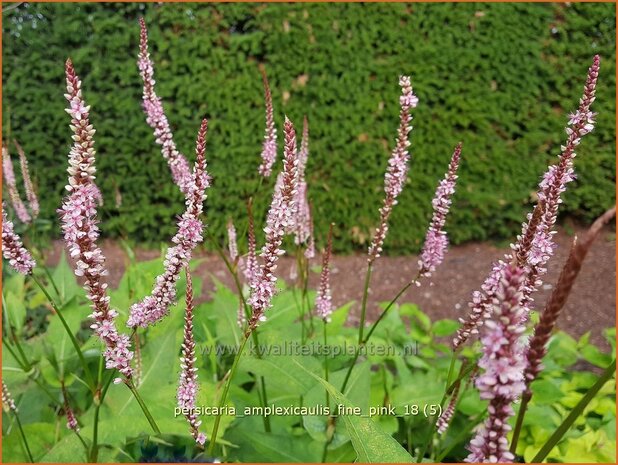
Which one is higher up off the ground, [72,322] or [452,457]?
[72,322]

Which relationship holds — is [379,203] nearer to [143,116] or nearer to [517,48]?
[517,48]

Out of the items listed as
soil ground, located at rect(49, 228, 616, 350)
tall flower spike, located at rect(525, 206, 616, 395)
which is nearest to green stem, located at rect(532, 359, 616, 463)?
tall flower spike, located at rect(525, 206, 616, 395)

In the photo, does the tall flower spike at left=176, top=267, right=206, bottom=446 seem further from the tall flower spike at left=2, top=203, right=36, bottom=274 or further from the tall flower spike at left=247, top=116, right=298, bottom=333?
the tall flower spike at left=2, top=203, right=36, bottom=274

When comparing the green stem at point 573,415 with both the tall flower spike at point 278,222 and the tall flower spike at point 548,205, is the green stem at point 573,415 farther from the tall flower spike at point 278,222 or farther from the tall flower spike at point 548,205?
the tall flower spike at point 278,222

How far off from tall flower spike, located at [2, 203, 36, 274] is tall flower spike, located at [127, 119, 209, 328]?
0.37 metres

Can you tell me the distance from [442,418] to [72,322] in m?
1.96

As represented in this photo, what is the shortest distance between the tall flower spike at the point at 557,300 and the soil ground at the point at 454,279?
5.52 metres

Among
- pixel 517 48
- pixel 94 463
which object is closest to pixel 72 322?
pixel 94 463

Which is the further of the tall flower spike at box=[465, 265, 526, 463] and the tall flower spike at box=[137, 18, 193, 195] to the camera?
the tall flower spike at box=[137, 18, 193, 195]

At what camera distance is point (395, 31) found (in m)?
6.65

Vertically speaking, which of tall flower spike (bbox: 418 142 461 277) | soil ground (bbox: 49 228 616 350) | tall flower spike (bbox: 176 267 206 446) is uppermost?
tall flower spike (bbox: 418 142 461 277)

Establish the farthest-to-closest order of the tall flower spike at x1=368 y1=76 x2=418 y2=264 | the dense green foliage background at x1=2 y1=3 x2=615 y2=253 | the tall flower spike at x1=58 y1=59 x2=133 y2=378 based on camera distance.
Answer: the dense green foliage background at x1=2 y1=3 x2=615 y2=253 → the tall flower spike at x1=368 y1=76 x2=418 y2=264 → the tall flower spike at x1=58 y1=59 x2=133 y2=378

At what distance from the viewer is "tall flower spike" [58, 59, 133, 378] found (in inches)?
45.6

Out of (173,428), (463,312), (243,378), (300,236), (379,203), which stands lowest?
(463,312)
